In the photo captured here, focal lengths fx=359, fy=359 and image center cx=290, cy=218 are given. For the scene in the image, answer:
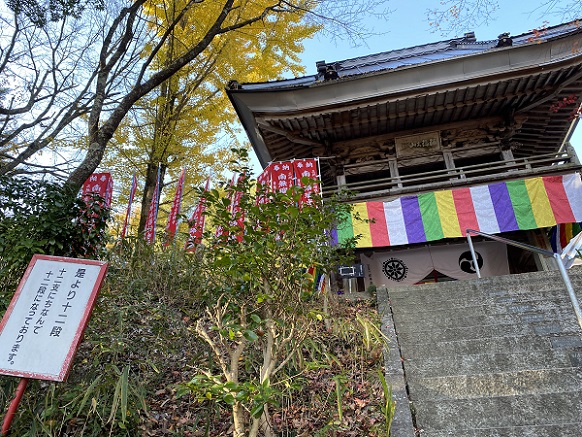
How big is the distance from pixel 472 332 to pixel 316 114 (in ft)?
21.5

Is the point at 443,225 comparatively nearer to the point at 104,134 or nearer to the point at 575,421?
the point at 575,421

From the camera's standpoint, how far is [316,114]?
9.05 metres

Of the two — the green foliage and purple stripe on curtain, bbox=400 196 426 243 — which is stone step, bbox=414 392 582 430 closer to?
the green foliage

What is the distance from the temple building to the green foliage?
4957 millimetres

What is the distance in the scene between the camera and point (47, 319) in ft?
9.23

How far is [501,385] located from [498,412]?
328mm

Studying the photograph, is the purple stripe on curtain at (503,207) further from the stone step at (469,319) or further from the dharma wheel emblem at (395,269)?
the stone step at (469,319)

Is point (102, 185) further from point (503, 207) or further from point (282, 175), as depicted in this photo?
point (503, 207)

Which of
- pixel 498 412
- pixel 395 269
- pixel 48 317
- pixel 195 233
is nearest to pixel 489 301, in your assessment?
pixel 498 412

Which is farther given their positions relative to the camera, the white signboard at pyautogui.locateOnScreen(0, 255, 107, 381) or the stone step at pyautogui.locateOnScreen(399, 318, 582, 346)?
the stone step at pyautogui.locateOnScreen(399, 318, 582, 346)

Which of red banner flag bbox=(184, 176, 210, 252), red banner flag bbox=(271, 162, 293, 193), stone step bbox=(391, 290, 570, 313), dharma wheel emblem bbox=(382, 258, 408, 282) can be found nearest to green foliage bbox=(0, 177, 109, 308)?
red banner flag bbox=(184, 176, 210, 252)

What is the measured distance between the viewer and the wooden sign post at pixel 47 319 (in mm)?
2598

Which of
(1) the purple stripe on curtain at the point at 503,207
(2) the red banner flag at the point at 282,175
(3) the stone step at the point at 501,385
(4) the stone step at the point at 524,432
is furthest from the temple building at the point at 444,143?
(4) the stone step at the point at 524,432

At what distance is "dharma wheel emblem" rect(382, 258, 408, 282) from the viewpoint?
31.7 ft
